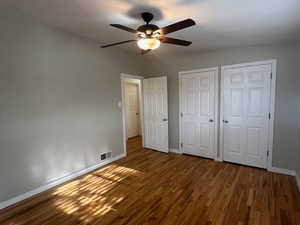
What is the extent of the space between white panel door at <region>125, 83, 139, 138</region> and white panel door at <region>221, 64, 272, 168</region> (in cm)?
348

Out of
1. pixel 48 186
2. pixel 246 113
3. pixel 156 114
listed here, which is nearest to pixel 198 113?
pixel 246 113

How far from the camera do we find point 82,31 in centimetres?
278

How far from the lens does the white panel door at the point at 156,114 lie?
4.31 meters

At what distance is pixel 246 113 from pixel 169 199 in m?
2.31

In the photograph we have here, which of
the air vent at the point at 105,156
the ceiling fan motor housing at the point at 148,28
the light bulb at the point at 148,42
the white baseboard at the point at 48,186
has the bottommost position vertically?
the white baseboard at the point at 48,186

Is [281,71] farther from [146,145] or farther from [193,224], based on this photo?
[146,145]

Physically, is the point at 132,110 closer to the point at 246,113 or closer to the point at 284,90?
the point at 246,113

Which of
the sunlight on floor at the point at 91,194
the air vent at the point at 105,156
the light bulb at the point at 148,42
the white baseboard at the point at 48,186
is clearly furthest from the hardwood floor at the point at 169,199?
the light bulb at the point at 148,42

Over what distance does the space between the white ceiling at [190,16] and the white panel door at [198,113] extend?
1040mm

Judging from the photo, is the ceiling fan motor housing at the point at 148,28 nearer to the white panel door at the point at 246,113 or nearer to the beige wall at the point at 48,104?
the beige wall at the point at 48,104

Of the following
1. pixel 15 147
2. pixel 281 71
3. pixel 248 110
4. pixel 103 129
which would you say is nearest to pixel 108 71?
pixel 103 129

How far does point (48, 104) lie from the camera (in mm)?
2652

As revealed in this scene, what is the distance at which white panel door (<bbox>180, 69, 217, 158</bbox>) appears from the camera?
373 centimetres

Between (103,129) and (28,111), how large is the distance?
1.46 m
